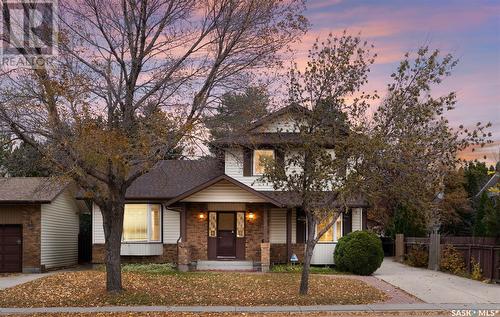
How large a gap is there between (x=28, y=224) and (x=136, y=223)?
4637 mm

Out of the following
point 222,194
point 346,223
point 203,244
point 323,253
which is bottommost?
point 323,253

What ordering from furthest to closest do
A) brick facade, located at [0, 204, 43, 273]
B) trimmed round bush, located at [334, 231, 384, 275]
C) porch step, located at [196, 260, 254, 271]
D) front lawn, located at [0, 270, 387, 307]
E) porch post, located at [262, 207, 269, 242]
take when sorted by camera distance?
porch post, located at [262, 207, 269, 242] → porch step, located at [196, 260, 254, 271] → brick facade, located at [0, 204, 43, 273] → trimmed round bush, located at [334, 231, 384, 275] → front lawn, located at [0, 270, 387, 307]

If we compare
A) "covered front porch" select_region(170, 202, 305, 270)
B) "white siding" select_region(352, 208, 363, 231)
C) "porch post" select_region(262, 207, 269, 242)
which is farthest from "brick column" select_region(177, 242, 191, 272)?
"white siding" select_region(352, 208, 363, 231)

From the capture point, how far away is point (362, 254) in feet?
77.8

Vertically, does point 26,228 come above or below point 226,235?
above

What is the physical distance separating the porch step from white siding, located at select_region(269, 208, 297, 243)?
1.84 metres

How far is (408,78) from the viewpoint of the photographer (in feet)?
51.6

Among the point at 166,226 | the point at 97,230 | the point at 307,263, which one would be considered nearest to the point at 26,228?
the point at 97,230

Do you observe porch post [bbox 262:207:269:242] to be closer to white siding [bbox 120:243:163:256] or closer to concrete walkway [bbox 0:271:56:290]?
white siding [bbox 120:243:163:256]

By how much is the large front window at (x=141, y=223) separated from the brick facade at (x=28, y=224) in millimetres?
3807

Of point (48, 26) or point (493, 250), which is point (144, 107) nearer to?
point (48, 26)

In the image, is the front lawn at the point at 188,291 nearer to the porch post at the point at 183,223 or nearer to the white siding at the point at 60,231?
the porch post at the point at 183,223

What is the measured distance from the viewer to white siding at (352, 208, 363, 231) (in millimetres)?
27375

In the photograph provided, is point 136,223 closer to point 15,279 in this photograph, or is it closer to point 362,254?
point 15,279
